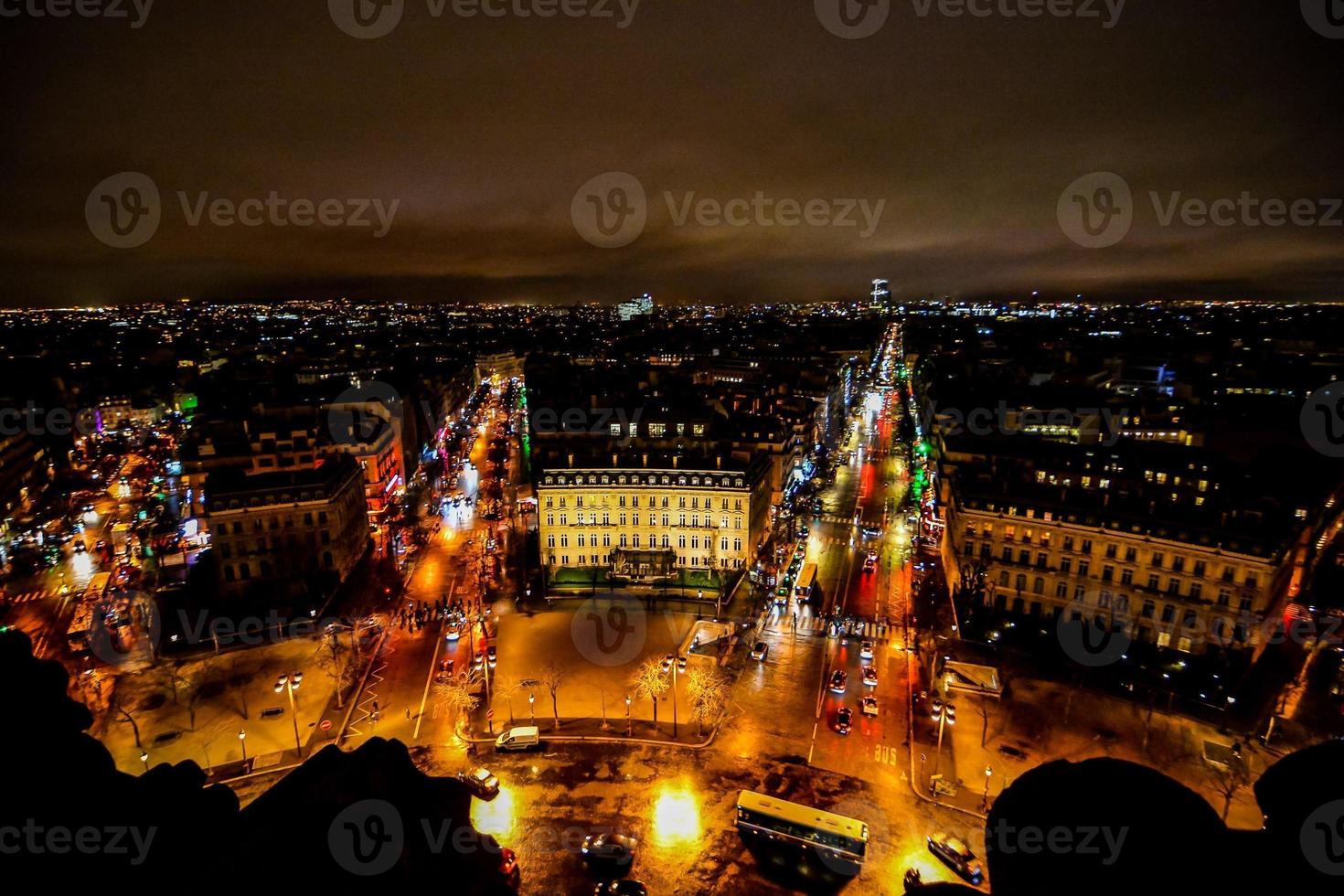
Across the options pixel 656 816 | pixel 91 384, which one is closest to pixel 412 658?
pixel 656 816

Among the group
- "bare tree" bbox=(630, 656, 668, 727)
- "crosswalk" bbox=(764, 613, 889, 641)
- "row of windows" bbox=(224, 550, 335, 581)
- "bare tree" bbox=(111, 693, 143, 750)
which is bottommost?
"bare tree" bbox=(630, 656, 668, 727)

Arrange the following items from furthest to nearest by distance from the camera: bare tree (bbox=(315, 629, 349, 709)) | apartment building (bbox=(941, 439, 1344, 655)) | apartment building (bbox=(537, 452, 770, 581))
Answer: apartment building (bbox=(537, 452, 770, 581)), apartment building (bbox=(941, 439, 1344, 655)), bare tree (bbox=(315, 629, 349, 709))

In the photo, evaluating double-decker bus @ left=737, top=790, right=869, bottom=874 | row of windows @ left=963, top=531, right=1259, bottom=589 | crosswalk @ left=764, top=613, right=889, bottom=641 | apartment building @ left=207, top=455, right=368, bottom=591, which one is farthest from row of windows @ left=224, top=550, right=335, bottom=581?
row of windows @ left=963, top=531, right=1259, bottom=589

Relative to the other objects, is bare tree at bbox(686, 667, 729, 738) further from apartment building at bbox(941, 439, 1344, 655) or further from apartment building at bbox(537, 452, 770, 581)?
apartment building at bbox(941, 439, 1344, 655)

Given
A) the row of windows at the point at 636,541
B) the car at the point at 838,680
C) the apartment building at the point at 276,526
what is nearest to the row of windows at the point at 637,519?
the row of windows at the point at 636,541

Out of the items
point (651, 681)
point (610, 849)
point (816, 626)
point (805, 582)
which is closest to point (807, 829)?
point (610, 849)

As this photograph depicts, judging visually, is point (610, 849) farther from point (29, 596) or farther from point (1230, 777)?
point (29, 596)

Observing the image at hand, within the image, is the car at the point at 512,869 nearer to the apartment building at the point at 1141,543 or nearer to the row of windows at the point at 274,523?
the row of windows at the point at 274,523
